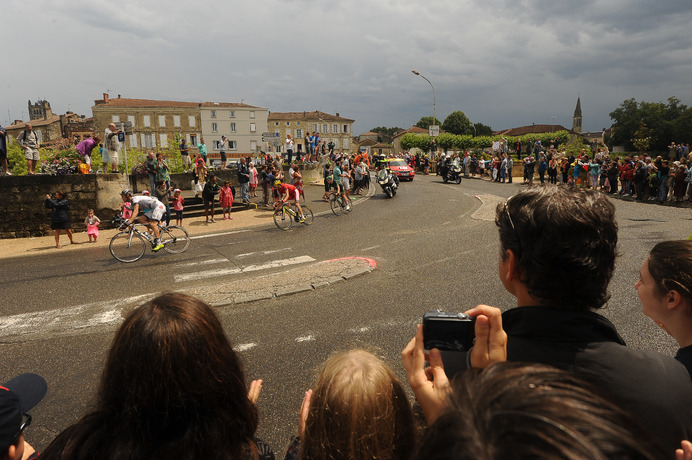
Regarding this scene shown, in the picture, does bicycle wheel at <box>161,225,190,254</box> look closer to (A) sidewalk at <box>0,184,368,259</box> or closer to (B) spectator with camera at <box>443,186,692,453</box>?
(A) sidewalk at <box>0,184,368,259</box>

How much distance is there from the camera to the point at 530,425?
644 mm

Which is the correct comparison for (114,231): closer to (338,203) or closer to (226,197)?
(226,197)

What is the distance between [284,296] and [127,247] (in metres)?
5.56

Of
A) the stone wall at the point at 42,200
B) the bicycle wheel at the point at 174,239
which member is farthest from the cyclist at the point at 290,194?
the stone wall at the point at 42,200

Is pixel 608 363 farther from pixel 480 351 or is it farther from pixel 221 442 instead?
pixel 221 442

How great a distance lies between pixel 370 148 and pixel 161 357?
11224cm

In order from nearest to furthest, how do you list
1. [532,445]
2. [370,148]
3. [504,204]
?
[532,445], [504,204], [370,148]

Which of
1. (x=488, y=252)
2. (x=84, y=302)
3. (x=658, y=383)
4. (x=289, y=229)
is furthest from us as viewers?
(x=289, y=229)

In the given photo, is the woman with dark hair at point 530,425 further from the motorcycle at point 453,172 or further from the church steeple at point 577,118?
the church steeple at point 577,118

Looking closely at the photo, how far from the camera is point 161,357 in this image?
1.55 m

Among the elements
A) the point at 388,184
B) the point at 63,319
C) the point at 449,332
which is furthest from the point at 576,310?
the point at 388,184

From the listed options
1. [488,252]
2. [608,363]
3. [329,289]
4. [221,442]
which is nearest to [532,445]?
[608,363]

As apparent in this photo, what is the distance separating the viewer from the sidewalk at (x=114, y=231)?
38.8 feet

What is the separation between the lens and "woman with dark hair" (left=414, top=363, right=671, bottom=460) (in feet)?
2.06
